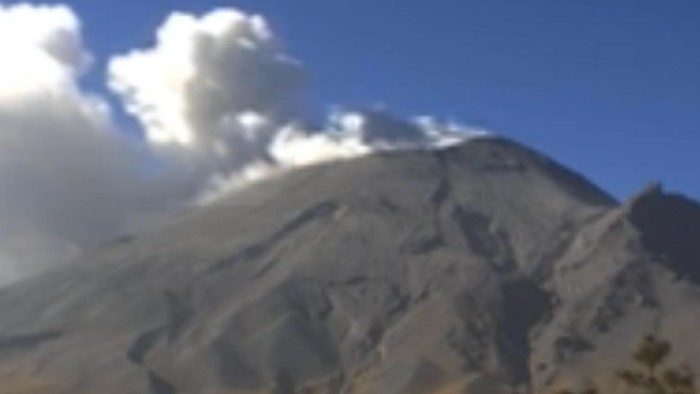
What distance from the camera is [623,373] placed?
180 feet

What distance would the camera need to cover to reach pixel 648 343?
54938 millimetres

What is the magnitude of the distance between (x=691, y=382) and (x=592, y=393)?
3862mm

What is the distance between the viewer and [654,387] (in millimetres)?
54344

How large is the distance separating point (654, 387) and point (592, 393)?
2613mm

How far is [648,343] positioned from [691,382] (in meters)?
2.19

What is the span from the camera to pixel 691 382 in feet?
179

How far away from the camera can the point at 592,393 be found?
183 feet

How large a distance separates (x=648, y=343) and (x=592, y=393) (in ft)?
9.90

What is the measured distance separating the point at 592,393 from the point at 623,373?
1.74 metres

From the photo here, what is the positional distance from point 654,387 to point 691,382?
150cm
